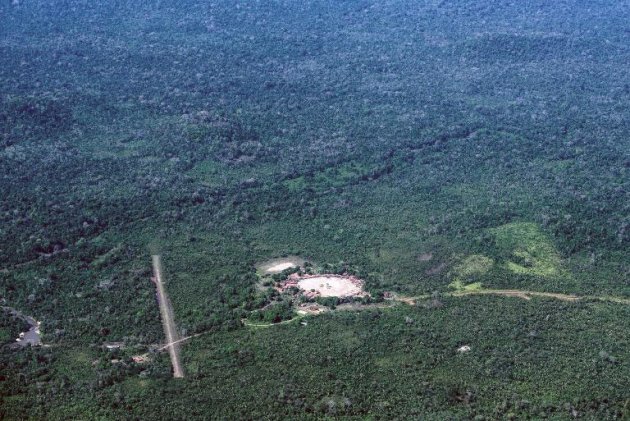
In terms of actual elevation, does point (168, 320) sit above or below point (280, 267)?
above

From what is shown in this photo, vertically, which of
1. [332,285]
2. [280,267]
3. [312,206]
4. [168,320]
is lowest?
[332,285]

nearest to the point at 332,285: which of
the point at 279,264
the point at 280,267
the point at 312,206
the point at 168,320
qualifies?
the point at 280,267

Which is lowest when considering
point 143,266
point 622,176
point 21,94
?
point 622,176

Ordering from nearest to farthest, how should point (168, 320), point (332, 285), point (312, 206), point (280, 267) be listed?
1. point (168, 320)
2. point (332, 285)
3. point (280, 267)
4. point (312, 206)

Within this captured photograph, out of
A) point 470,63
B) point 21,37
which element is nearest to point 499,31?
point 470,63

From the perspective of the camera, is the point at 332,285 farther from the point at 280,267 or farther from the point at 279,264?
the point at 279,264

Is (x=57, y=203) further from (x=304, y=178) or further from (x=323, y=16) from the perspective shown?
(x=323, y=16)

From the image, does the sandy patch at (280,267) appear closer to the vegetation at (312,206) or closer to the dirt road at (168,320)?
the vegetation at (312,206)
